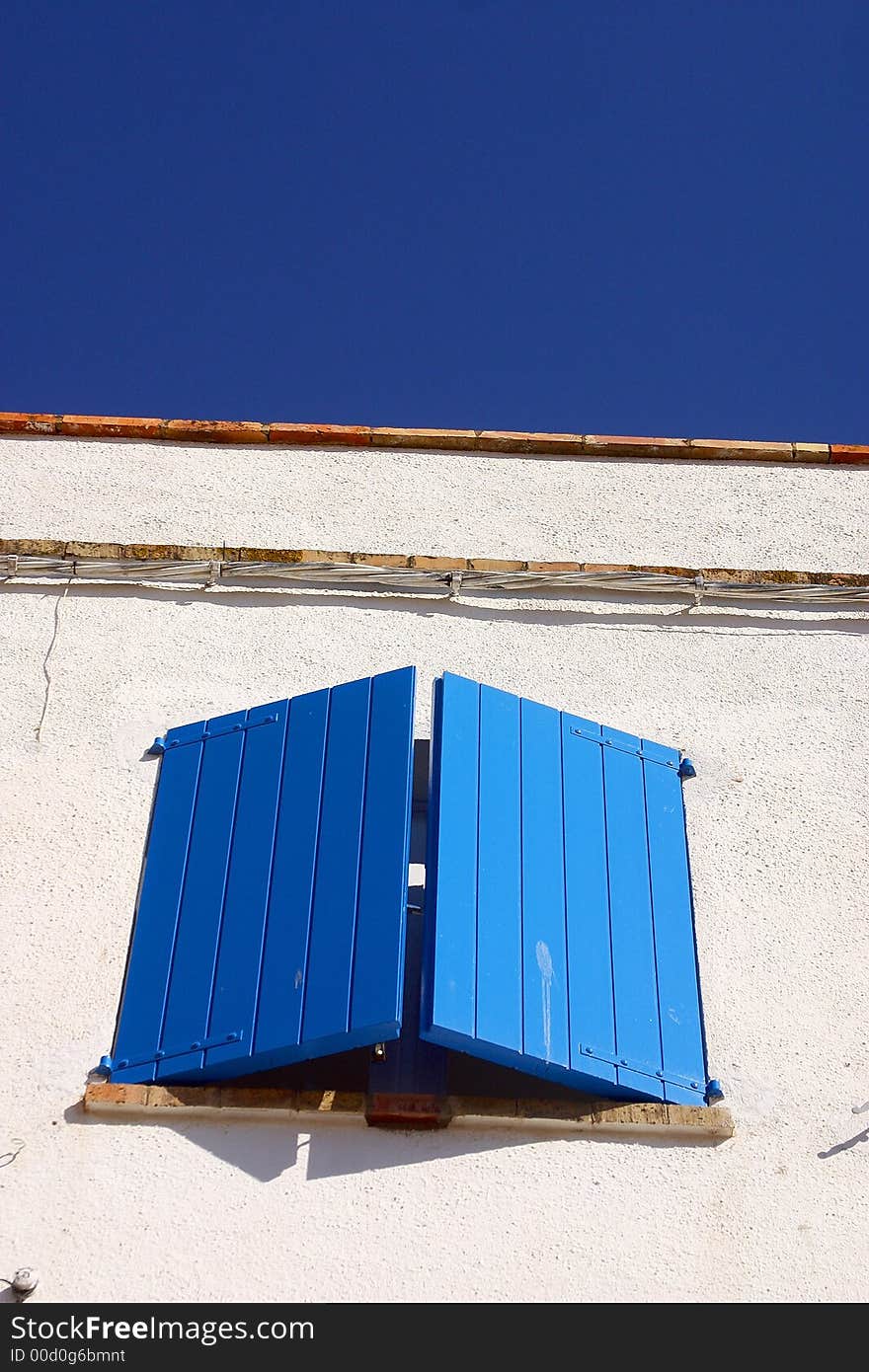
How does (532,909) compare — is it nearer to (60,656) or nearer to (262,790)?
(262,790)

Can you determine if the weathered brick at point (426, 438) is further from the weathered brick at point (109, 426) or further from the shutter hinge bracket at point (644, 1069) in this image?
the shutter hinge bracket at point (644, 1069)

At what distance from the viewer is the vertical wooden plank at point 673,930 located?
183 inches

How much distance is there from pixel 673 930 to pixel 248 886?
1372 millimetres

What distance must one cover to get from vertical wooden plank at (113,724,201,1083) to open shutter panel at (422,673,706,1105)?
0.85 meters

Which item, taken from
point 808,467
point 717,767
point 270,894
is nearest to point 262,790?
point 270,894

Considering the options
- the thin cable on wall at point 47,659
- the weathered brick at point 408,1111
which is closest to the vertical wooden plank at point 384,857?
the weathered brick at point 408,1111

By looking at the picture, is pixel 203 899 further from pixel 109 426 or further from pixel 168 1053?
pixel 109 426

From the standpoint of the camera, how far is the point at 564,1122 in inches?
177

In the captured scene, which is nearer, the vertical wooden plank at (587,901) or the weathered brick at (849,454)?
the vertical wooden plank at (587,901)

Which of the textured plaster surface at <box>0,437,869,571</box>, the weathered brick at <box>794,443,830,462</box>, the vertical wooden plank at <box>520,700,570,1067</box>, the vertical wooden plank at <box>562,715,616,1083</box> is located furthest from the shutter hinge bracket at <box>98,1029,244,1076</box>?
the weathered brick at <box>794,443,830,462</box>

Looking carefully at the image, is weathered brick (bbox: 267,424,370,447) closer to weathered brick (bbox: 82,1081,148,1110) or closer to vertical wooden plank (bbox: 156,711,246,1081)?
vertical wooden plank (bbox: 156,711,246,1081)

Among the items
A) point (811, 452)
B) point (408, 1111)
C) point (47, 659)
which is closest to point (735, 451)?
point (811, 452)

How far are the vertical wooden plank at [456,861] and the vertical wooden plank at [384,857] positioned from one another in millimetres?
104

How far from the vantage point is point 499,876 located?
4.78m
